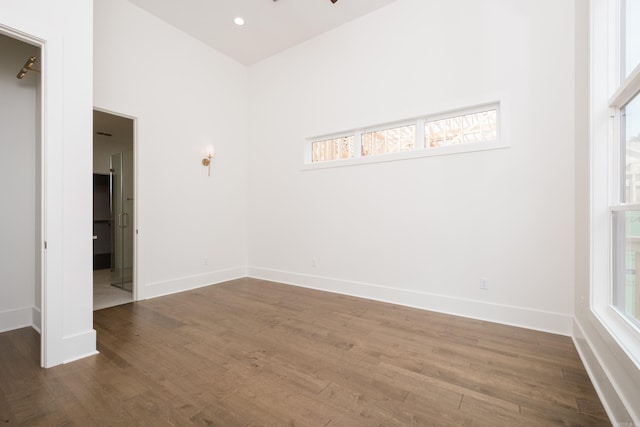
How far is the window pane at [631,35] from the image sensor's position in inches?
63.2

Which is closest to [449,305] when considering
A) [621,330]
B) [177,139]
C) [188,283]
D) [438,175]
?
[438,175]

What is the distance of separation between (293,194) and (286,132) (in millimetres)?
1110

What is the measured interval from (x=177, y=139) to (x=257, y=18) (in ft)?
7.12

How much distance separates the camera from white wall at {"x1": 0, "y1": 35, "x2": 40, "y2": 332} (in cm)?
277

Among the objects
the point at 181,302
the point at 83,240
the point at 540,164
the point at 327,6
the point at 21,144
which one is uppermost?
the point at 327,6

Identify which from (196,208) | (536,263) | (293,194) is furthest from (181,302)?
(536,263)

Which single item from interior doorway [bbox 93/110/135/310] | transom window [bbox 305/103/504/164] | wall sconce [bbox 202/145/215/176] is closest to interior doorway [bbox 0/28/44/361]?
interior doorway [bbox 93/110/135/310]

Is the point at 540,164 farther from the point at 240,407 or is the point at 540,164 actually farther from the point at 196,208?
the point at 196,208

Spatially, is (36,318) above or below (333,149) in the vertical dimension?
below

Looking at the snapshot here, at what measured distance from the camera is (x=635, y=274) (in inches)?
62.9

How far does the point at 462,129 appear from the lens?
326 centimetres

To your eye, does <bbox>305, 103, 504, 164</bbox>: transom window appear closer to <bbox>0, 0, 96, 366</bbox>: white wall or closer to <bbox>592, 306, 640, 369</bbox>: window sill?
<bbox>592, 306, 640, 369</bbox>: window sill

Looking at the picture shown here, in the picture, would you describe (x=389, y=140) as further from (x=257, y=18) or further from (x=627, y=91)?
(x=257, y=18)

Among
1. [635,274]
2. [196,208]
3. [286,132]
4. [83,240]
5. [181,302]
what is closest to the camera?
[635,274]
